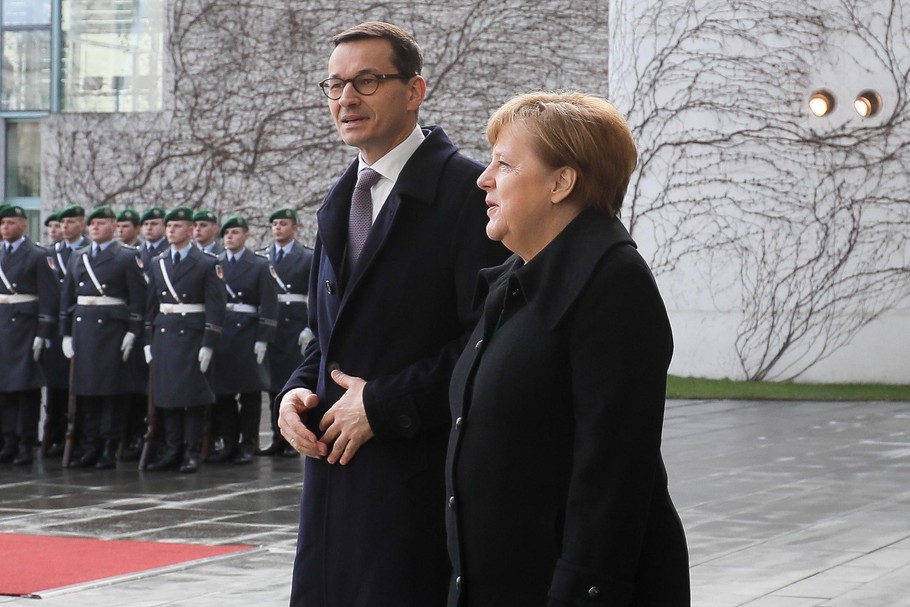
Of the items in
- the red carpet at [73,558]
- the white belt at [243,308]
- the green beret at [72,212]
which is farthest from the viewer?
the green beret at [72,212]

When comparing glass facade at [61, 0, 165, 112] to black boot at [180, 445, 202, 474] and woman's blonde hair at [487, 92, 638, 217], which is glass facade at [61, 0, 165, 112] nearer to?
black boot at [180, 445, 202, 474]

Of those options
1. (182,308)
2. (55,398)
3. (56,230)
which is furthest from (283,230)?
(56,230)

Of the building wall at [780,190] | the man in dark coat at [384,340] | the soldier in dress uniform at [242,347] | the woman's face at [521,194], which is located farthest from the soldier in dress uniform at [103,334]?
the woman's face at [521,194]

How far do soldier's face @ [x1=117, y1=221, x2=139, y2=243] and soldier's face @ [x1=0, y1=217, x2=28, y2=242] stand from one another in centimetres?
80

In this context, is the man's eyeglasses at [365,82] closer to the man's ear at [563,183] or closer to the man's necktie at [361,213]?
the man's necktie at [361,213]

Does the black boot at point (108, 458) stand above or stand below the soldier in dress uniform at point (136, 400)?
below

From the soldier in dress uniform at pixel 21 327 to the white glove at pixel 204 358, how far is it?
1.45 meters

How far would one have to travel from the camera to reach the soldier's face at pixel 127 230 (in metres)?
12.1

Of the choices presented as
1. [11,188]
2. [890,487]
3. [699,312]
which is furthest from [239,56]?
[890,487]

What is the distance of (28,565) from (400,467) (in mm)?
4045

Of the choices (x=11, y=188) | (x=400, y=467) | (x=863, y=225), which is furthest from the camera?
(x=11, y=188)

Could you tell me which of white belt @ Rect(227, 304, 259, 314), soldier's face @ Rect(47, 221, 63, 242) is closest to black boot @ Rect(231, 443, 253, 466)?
white belt @ Rect(227, 304, 259, 314)

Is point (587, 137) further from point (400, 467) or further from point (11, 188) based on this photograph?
point (11, 188)

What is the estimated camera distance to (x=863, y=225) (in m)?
15.6
